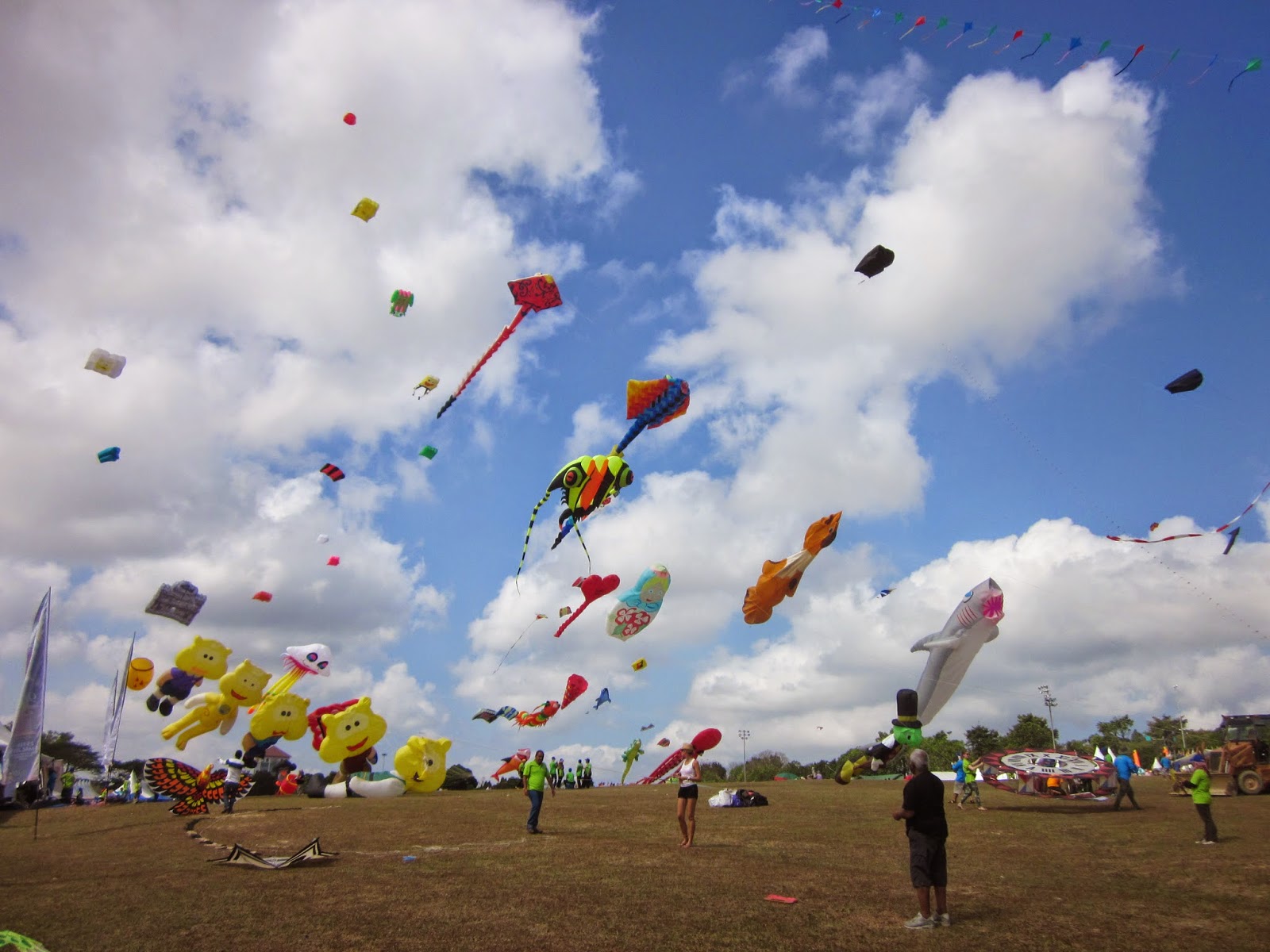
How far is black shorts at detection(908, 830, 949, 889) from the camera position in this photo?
7645 mm

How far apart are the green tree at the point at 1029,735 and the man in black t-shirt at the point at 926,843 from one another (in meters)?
51.9

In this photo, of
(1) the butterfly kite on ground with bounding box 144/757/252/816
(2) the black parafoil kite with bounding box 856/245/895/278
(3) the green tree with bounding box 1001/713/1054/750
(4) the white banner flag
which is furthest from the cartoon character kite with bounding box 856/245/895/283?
(3) the green tree with bounding box 1001/713/1054/750

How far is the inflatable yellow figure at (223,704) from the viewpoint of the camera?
25.2 m

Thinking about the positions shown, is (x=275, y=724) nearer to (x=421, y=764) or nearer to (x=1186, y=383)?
(x=421, y=764)

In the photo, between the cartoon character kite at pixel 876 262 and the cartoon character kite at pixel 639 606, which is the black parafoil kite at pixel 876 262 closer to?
the cartoon character kite at pixel 876 262

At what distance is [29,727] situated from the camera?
30969 millimetres

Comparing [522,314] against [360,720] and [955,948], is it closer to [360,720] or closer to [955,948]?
→ [360,720]

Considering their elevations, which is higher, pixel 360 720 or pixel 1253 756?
pixel 360 720

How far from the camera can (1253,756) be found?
888 inches

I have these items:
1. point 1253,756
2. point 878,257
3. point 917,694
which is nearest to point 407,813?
point 917,694

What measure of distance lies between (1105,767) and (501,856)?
15577mm

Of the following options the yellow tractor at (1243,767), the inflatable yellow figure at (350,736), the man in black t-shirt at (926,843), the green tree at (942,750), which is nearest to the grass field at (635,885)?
the man in black t-shirt at (926,843)

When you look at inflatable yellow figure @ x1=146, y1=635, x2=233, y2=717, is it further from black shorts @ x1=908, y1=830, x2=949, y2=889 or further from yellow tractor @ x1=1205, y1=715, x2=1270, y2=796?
yellow tractor @ x1=1205, y1=715, x2=1270, y2=796

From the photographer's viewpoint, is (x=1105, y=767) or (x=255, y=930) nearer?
(x=255, y=930)
